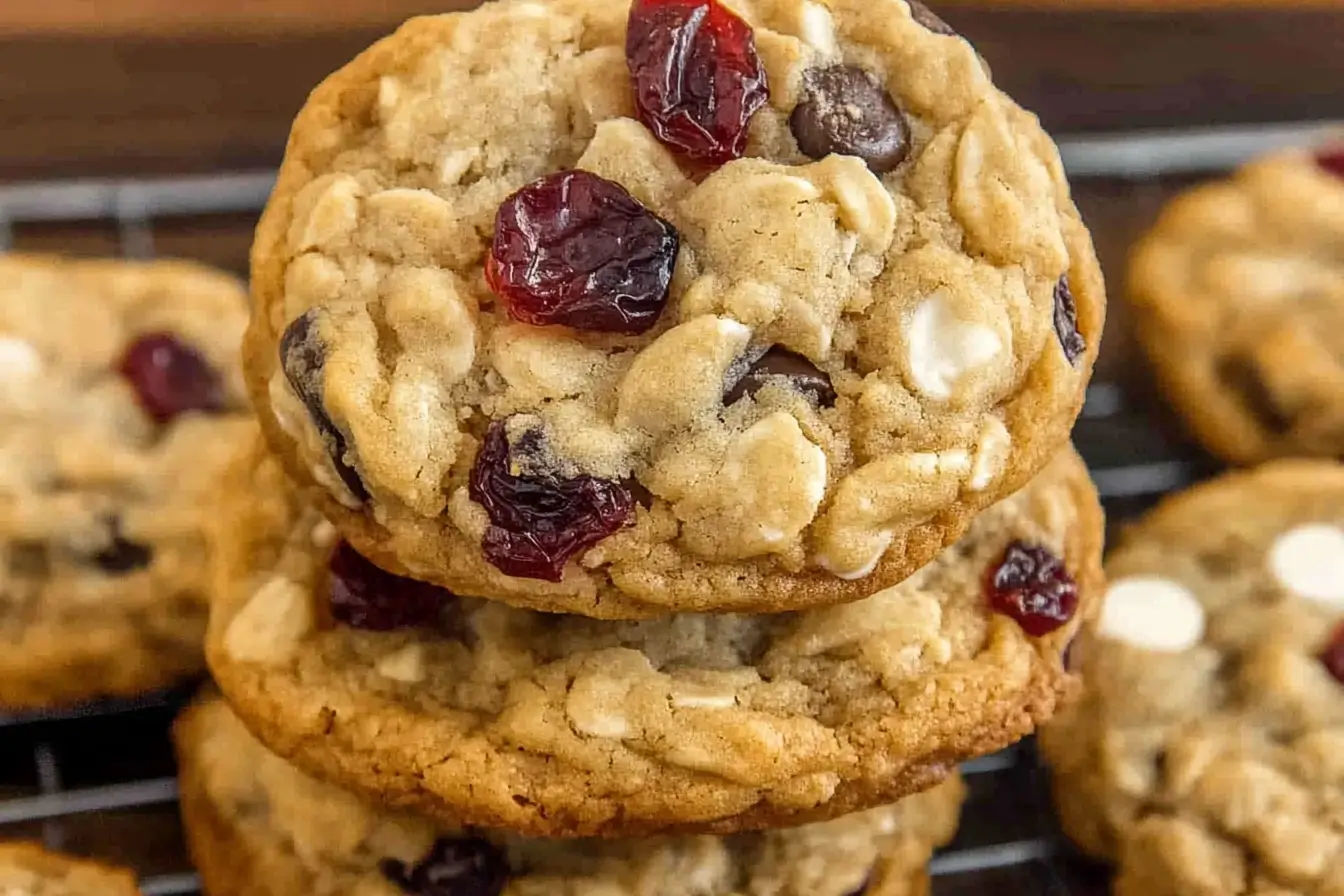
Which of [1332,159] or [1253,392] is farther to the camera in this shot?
[1332,159]

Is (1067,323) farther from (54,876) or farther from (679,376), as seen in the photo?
(54,876)

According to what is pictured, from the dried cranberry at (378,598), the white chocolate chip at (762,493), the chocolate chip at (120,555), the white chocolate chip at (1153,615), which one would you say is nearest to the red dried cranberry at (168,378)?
the chocolate chip at (120,555)

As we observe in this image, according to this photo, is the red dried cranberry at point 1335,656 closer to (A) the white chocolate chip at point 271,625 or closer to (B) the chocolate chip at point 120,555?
(A) the white chocolate chip at point 271,625

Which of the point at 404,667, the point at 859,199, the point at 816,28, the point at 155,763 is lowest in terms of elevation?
the point at 155,763

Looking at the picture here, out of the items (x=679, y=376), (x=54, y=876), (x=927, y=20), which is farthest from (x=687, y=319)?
(x=54, y=876)

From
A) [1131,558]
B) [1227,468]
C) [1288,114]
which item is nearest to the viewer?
[1131,558]

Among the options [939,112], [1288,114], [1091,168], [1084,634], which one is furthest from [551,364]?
[1288,114]

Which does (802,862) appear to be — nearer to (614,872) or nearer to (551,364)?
(614,872)
